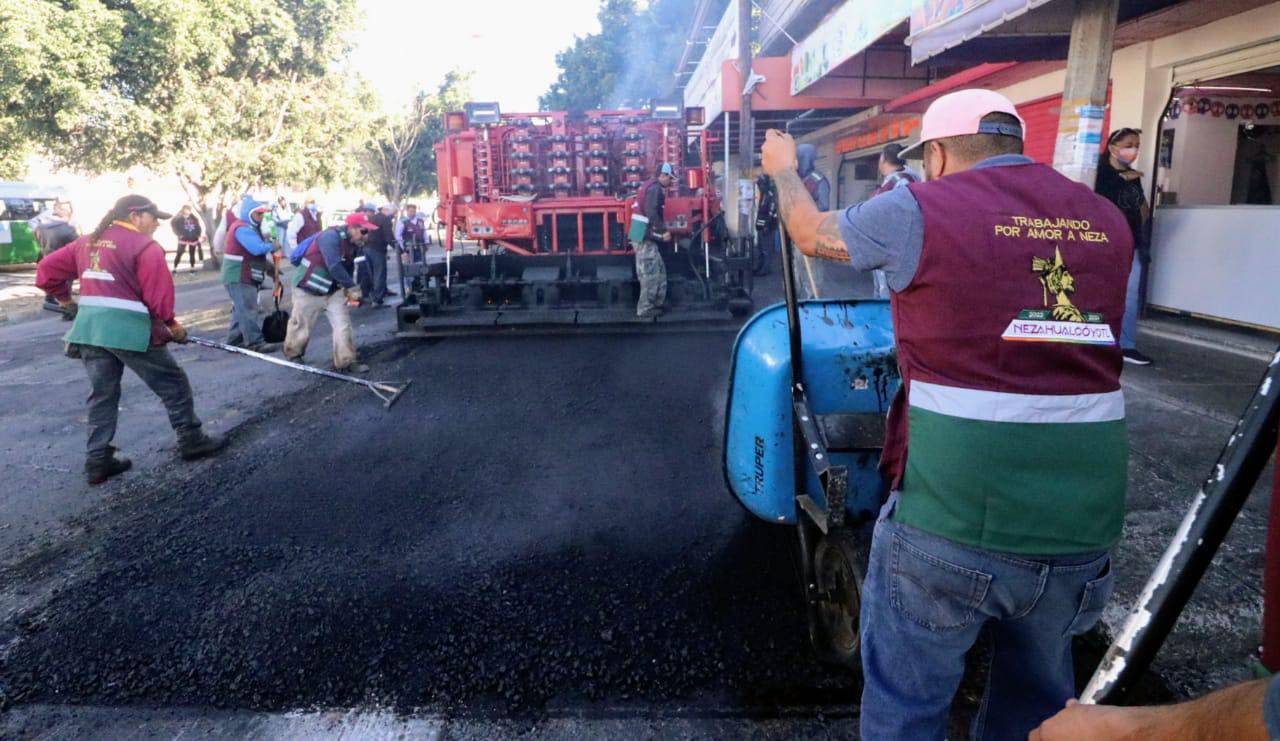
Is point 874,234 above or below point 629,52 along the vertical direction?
below

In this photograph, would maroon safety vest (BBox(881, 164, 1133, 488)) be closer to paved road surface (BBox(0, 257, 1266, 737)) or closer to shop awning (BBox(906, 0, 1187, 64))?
paved road surface (BBox(0, 257, 1266, 737))

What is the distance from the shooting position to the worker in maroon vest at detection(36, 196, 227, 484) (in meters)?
5.10

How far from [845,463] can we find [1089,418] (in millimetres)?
1254

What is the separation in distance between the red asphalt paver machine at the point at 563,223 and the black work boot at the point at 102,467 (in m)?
4.22

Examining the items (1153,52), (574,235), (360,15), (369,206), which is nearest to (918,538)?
(1153,52)

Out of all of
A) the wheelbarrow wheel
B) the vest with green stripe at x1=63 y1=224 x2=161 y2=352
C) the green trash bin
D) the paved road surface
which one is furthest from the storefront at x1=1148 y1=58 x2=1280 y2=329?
the green trash bin

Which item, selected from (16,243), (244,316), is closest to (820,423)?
(244,316)

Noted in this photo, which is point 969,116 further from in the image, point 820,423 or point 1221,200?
point 1221,200

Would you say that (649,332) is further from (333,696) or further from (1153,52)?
(333,696)

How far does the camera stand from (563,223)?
35.0 feet

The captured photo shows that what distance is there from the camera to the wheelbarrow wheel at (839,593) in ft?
8.61

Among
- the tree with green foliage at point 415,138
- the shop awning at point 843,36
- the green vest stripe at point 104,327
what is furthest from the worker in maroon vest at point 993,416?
the tree with green foliage at point 415,138

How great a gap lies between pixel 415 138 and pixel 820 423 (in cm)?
3855

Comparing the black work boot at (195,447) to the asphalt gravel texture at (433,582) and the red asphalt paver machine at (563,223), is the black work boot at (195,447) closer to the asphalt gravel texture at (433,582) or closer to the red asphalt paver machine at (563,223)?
the asphalt gravel texture at (433,582)
